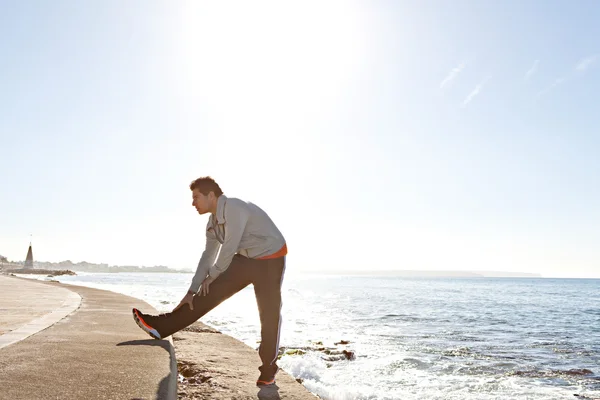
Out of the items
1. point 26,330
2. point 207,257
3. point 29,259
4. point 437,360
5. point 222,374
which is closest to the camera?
point 207,257

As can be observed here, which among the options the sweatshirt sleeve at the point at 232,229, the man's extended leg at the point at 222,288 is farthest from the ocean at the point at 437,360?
the sweatshirt sleeve at the point at 232,229

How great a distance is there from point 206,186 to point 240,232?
20.4 inches

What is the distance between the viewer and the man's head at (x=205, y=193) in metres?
3.79

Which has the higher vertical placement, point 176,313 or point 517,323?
point 176,313

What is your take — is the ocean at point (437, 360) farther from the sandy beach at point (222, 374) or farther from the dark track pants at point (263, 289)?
the dark track pants at point (263, 289)

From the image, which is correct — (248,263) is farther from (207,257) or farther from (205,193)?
(205,193)

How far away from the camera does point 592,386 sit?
8.14m

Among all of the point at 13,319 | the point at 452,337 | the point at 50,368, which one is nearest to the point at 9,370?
the point at 50,368

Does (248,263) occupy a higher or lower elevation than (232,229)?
lower

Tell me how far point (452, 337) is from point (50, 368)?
1276 centimetres

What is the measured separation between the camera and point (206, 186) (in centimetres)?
380

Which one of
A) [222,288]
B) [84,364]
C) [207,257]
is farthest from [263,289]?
[84,364]

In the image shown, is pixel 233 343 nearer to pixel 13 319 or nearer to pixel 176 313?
pixel 176 313

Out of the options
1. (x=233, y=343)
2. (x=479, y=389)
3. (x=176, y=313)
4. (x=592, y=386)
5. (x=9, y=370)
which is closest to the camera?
(x=9, y=370)
